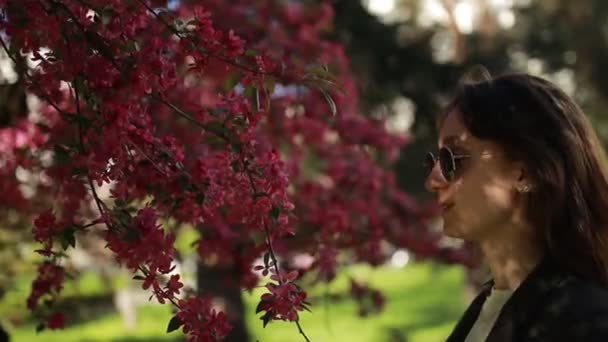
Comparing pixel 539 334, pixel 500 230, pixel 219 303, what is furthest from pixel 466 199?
pixel 219 303

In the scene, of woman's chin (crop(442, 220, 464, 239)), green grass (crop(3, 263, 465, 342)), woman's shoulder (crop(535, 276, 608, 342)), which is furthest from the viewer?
green grass (crop(3, 263, 465, 342))

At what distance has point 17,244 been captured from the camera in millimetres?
4516

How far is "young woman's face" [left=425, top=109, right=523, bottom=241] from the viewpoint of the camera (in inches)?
72.2

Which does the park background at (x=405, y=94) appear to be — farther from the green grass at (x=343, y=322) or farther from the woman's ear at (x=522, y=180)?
the woman's ear at (x=522, y=180)

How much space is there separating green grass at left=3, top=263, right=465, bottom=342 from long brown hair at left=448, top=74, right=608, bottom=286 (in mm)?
5540

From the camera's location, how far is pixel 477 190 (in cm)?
185

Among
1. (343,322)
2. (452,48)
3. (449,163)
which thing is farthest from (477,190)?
(343,322)

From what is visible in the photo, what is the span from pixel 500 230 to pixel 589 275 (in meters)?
0.20

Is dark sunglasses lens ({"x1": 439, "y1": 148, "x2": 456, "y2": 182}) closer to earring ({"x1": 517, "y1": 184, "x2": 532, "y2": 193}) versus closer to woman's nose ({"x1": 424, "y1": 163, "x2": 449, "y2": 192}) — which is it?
woman's nose ({"x1": 424, "y1": 163, "x2": 449, "y2": 192})

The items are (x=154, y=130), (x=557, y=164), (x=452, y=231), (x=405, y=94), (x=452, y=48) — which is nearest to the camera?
(x=557, y=164)

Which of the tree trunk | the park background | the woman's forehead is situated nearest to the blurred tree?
the park background

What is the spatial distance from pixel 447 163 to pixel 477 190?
3.4 inches

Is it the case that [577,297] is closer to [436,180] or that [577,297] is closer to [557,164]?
[557,164]

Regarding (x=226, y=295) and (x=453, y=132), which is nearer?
(x=453, y=132)
